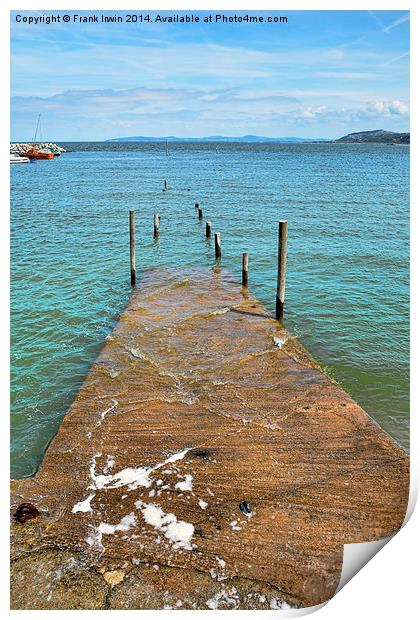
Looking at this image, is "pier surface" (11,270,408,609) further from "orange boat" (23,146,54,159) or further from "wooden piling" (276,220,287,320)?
"orange boat" (23,146,54,159)

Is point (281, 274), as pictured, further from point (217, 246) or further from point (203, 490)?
point (203, 490)

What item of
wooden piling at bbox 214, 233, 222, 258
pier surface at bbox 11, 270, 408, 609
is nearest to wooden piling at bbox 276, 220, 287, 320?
pier surface at bbox 11, 270, 408, 609

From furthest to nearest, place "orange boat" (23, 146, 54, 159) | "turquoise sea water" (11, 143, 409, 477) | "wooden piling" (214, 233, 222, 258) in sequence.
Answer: "orange boat" (23, 146, 54, 159) → "wooden piling" (214, 233, 222, 258) → "turquoise sea water" (11, 143, 409, 477)

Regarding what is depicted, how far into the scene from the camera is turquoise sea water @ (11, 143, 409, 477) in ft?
37.7

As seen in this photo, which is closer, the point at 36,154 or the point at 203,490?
the point at 203,490

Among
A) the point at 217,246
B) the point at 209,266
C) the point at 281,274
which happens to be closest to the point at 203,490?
the point at 281,274

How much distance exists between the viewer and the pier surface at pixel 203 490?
5.99m

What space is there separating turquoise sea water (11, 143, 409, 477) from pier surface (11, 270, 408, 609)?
3.84ft

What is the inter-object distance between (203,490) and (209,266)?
15.1m

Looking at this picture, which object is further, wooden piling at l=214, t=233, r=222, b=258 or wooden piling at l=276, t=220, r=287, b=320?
wooden piling at l=214, t=233, r=222, b=258

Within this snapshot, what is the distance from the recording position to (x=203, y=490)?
292 inches

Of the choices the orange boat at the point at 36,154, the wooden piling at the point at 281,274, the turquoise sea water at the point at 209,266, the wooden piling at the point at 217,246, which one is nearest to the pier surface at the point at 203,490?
the turquoise sea water at the point at 209,266

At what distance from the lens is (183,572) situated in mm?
6078

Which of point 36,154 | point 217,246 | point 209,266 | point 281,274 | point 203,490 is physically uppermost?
point 36,154
